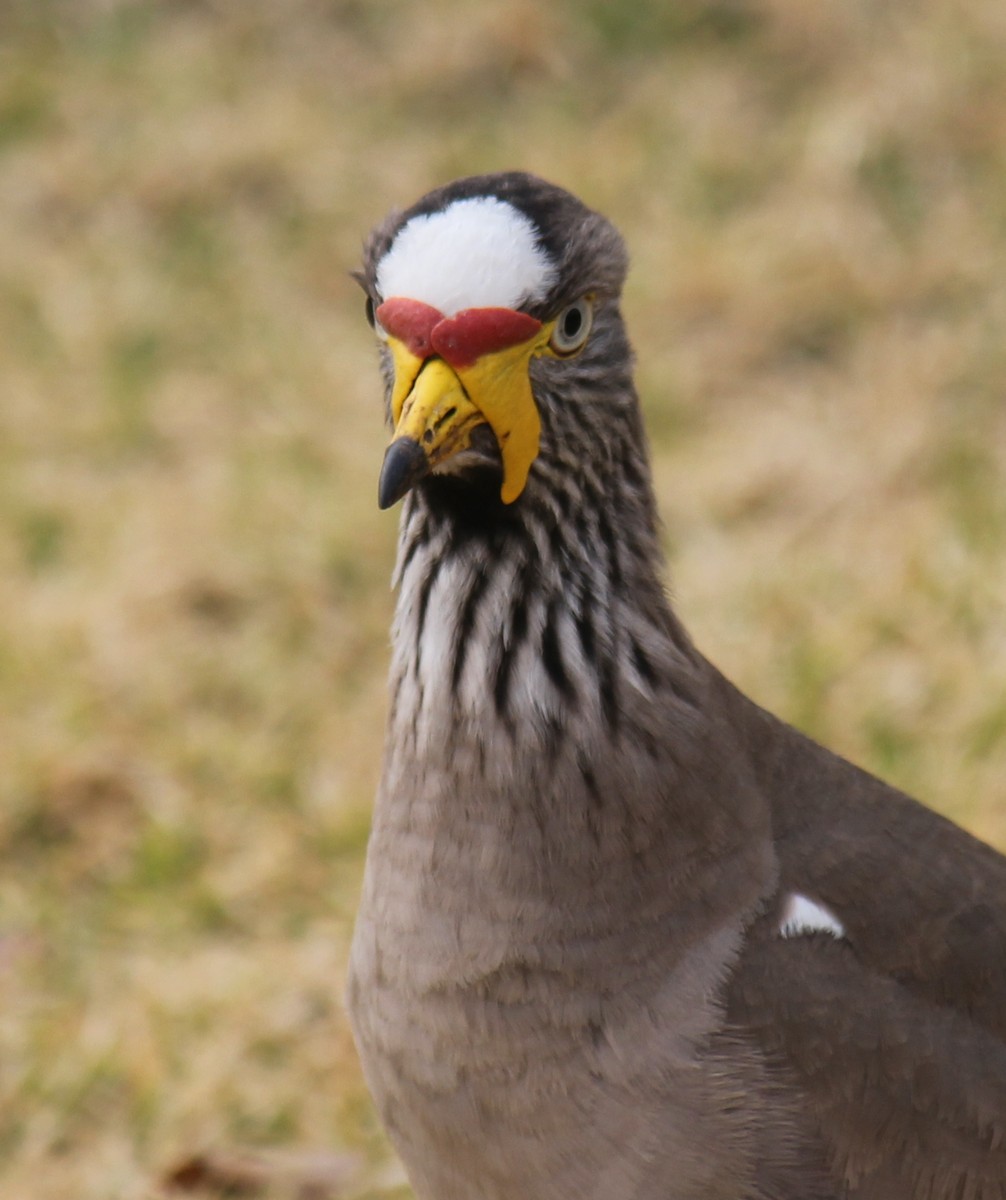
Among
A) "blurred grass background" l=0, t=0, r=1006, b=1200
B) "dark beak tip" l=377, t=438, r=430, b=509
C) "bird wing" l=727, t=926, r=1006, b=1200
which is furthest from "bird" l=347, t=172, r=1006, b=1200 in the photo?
"blurred grass background" l=0, t=0, r=1006, b=1200

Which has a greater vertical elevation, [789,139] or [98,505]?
[789,139]

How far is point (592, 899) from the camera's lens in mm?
2658

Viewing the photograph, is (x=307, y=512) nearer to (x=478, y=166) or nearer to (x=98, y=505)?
(x=98, y=505)

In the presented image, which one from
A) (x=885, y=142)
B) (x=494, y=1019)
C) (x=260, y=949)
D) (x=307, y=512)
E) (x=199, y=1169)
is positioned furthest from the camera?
A: (x=885, y=142)

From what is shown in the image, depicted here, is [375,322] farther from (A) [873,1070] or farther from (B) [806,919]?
(A) [873,1070]

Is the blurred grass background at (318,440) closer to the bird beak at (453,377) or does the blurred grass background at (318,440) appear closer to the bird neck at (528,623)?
the bird neck at (528,623)

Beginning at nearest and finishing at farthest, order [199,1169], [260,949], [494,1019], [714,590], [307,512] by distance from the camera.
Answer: [494,1019], [199,1169], [260,949], [714,590], [307,512]

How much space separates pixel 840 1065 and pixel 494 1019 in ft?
1.66

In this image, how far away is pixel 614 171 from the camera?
272 inches

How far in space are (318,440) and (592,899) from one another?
11.3 feet

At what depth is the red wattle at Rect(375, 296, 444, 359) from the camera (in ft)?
8.02

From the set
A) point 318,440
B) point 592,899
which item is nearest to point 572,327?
point 592,899

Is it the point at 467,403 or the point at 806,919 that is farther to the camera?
the point at 806,919

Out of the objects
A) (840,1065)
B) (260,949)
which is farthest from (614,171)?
(840,1065)
